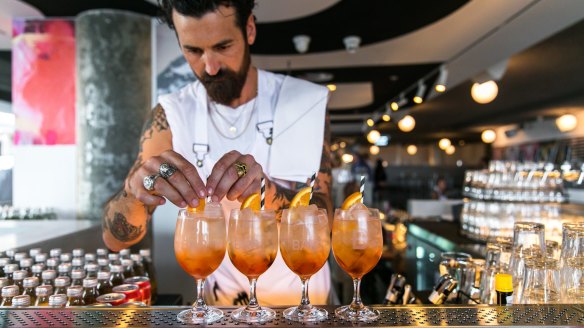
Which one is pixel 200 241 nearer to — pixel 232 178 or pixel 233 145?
pixel 232 178

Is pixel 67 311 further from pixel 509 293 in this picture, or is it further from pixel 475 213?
pixel 475 213

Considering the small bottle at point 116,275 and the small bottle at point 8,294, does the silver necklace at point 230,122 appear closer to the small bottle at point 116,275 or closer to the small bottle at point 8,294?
the small bottle at point 116,275

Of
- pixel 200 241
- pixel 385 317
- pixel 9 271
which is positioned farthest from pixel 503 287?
pixel 9 271

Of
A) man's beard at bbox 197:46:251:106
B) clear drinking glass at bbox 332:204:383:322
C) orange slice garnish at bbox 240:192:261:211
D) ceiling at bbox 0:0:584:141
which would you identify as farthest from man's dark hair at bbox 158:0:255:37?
ceiling at bbox 0:0:584:141

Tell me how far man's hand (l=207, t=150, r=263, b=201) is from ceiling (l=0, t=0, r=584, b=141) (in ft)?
10.7

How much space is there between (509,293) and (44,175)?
4.11m

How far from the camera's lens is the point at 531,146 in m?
12.5

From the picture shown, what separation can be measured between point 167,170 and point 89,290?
713 millimetres

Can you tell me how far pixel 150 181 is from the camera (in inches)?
43.9

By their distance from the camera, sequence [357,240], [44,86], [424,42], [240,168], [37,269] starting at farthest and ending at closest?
[424,42]
[44,86]
[37,269]
[240,168]
[357,240]

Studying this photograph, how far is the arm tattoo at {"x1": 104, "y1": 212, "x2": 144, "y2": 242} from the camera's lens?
1525 millimetres

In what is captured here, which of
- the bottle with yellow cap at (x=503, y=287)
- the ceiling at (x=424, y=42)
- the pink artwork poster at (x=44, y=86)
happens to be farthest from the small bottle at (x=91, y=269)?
the ceiling at (x=424, y=42)

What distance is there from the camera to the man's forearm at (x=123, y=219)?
1.47 m

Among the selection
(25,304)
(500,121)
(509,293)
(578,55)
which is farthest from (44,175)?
(500,121)
